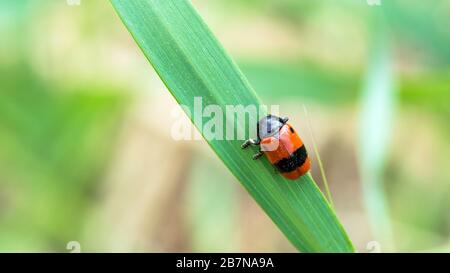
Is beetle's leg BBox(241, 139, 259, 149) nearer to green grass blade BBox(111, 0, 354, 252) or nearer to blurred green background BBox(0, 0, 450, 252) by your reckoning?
green grass blade BBox(111, 0, 354, 252)

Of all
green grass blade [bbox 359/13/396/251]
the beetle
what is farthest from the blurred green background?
the beetle

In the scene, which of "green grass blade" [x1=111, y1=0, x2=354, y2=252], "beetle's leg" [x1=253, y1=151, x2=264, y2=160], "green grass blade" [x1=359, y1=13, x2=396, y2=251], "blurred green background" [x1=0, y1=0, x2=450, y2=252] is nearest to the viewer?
"green grass blade" [x1=111, y1=0, x2=354, y2=252]

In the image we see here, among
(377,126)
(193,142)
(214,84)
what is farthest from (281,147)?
(193,142)

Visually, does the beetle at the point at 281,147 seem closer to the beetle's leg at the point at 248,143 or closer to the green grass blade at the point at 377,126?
the beetle's leg at the point at 248,143

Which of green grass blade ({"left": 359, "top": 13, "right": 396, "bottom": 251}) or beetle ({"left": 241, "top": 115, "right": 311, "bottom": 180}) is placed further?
green grass blade ({"left": 359, "top": 13, "right": 396, "bottom": 251})

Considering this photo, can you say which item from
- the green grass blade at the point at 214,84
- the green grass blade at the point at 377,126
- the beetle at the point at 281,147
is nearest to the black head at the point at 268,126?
the beetle at the point at 281,147

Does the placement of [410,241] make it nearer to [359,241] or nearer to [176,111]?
[359,241]

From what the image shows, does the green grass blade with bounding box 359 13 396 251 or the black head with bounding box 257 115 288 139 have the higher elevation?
the green grass blade with bounding box 359 13 396 251

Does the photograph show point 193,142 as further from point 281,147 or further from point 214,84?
point 214,84
